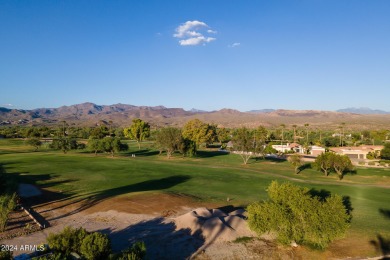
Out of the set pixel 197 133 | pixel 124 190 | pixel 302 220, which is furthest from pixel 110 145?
pixel 302 220

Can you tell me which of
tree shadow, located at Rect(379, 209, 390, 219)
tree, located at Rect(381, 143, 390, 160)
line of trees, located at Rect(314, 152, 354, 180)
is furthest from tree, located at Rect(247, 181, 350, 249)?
tree, located at Rect(381, 143, 390, 160)

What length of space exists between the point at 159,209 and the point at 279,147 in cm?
9067

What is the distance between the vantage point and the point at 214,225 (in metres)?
27.0

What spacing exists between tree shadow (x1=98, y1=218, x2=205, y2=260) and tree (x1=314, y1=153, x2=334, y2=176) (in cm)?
4704

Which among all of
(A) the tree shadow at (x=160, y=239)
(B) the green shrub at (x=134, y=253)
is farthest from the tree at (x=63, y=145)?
(B) the green shrub at (x=134, y=253)

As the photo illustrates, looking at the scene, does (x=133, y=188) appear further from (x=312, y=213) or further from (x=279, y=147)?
(x=279, y=147)

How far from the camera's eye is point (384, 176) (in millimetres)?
65062

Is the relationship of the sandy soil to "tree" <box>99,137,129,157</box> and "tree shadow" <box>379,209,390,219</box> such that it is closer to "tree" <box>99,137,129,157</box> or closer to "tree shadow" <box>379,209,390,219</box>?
"tree shadow" <box>379,209,390,219</box>

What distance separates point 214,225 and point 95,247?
39.4 ft

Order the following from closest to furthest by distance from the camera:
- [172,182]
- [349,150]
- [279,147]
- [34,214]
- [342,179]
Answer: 1. [34,214]
2. [172,182]
3. [342,179]
4. [349,150]
5. [279,147]

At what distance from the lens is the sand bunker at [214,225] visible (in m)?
26.1

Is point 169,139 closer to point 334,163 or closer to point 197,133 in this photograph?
point 197,133

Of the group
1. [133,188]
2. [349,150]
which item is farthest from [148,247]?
[349,150]

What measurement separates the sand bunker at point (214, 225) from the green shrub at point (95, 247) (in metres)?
9.95
